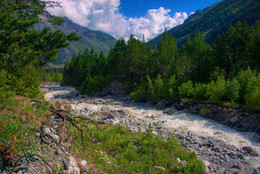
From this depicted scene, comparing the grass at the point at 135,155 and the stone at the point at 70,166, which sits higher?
the stone at the point at 70,166

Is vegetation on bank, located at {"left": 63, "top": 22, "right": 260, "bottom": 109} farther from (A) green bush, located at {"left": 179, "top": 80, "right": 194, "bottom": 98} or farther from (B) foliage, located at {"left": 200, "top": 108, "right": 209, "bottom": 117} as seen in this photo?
(B) foliage, located at {"left": 200, "top": 108, "right": 209, "bottom": 117}

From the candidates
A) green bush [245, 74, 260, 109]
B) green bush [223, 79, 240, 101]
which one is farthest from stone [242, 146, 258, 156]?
green bush [223, 79, 240, 101]

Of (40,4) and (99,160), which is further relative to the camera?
(40,4)

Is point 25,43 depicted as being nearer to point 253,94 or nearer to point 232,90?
point 253,94

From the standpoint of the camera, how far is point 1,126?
14.6 feet

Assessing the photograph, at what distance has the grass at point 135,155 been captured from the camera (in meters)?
6.23

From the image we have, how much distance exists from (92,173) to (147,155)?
378 centimetres

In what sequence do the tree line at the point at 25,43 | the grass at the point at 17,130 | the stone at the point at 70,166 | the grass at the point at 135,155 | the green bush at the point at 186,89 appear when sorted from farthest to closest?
the green bush at the point at 186,89
the tree line at the point at 25,43
the grass at the point at 135,155
the stone at the point at 70,166
the grass at the point at 17,130

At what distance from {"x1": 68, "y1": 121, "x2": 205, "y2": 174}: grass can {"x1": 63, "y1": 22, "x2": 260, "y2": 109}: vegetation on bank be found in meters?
14.4

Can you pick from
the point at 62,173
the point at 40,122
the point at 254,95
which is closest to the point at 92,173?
the point at 62,173

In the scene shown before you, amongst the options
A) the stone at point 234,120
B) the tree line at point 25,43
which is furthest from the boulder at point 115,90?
the tree line at point 25,43

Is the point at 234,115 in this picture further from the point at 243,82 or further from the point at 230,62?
the point at 230,62

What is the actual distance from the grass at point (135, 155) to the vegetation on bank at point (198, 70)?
47.2ft

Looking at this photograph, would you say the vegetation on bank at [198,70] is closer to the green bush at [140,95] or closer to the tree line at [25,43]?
the green bush at [140,95]
